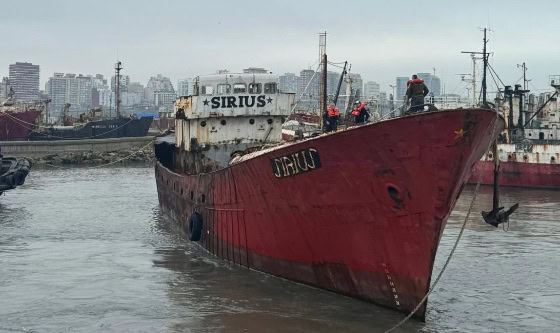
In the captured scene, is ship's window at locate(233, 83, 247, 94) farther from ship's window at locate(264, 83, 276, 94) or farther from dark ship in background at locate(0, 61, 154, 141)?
dark ship in background at locate(0, 61, 154, 141)

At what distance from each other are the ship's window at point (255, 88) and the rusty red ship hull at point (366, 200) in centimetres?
601

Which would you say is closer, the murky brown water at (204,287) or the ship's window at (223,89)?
the murky brown water at (204,287)

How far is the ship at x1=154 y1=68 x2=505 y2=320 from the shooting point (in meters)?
12.9

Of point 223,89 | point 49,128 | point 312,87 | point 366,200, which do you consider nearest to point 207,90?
point 223,89

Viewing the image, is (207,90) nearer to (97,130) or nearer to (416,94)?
(416,94)

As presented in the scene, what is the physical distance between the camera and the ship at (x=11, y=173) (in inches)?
1334

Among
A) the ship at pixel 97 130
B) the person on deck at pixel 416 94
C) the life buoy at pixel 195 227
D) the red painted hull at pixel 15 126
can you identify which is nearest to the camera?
the person on deck at pixel 416 94

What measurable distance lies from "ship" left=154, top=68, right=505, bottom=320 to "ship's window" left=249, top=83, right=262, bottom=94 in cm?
381

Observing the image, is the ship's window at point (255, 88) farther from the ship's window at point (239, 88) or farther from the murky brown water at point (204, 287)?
the murky brown water at point (204, 287)

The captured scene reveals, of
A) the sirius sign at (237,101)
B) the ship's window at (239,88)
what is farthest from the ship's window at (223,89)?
the sirius sign at (237,101)

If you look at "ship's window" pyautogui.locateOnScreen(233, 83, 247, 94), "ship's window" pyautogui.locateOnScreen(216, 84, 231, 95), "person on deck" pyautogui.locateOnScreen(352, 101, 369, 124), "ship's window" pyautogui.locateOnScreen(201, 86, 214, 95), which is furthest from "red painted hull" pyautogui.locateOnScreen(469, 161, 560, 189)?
"person on deck" pyautogui.locateOnScreen(352, 101, 369, 124)

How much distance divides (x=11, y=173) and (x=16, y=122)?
34.9 meters

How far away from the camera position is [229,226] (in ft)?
61.1

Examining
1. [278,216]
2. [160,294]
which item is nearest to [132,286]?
[160,294]
